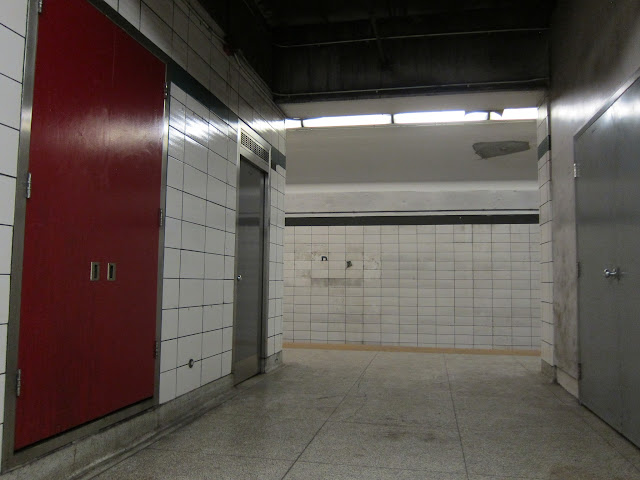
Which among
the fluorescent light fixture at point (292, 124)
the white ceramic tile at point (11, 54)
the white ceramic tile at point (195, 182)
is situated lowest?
the white ceramic tile at point (195, 182)

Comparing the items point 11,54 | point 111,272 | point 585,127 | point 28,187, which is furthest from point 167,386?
point 585,127

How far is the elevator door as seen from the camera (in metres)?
2.96

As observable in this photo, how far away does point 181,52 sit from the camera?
358cm

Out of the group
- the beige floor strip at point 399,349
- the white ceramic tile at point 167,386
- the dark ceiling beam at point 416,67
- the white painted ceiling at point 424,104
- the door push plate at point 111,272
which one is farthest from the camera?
the beige floor strip at point 399,349

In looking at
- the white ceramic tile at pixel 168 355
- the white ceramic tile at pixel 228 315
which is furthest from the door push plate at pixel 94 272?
the white ceramic tile at pixel 228 315

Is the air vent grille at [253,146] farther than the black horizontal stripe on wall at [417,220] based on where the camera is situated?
No

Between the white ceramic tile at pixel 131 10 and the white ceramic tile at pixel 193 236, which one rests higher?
the white ceramic tile at pixel 131 10

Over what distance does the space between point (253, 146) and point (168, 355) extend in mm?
2374

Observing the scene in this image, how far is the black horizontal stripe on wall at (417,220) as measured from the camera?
7.96 meters

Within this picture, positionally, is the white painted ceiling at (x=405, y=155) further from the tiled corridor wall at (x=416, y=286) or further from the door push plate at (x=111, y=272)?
the door push plate at (x=111, y=272)

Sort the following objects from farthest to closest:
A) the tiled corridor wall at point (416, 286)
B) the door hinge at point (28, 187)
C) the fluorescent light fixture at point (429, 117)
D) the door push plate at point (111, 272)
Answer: the tiled corridor wall at point (416, 286) → the fluorescent light fixture at point (429, 117) → the door push plate at point (111, 272) → the door hinge at point (28, 187)

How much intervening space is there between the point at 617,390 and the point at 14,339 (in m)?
3.36

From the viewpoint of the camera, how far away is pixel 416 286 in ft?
26.6

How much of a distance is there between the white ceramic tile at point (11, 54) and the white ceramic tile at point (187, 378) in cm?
212
